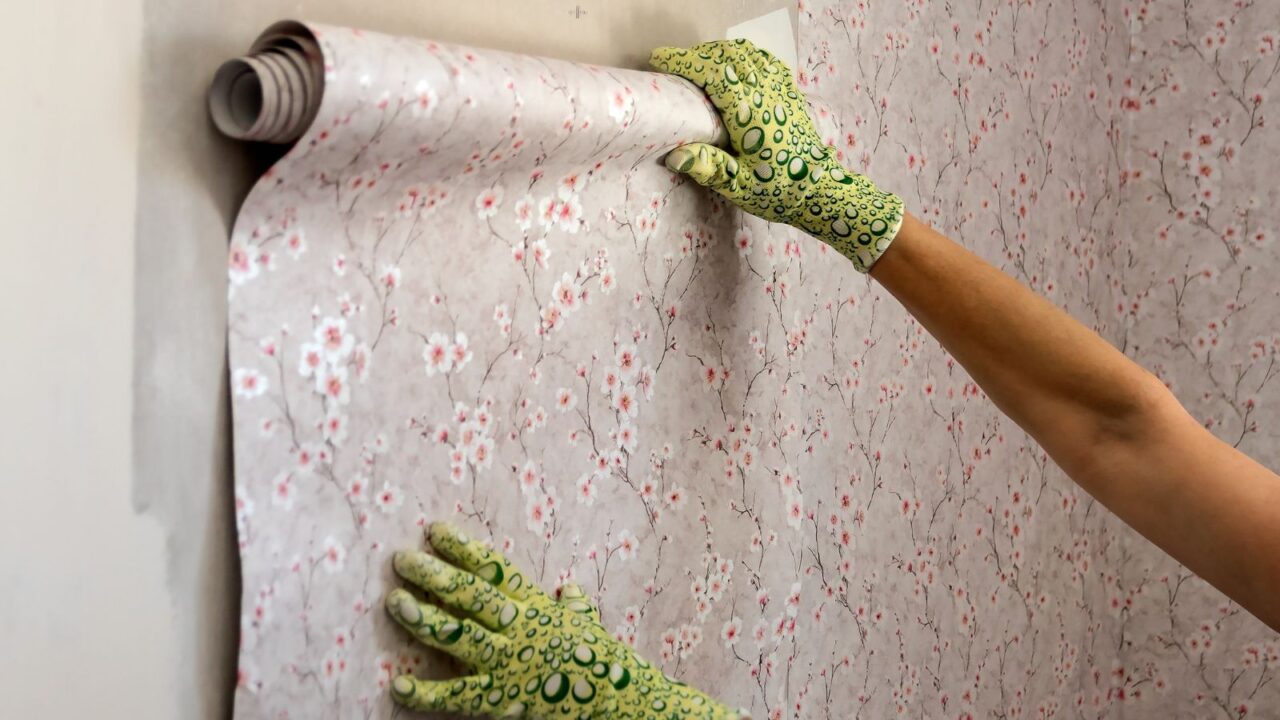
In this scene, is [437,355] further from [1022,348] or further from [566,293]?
[1022,348]

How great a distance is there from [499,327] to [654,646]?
43cm

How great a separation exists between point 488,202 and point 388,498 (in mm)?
284

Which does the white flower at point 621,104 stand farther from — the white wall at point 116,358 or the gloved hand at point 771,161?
the white wall at point 116,358

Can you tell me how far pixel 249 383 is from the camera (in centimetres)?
87

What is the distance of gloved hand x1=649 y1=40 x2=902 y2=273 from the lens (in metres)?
1.21

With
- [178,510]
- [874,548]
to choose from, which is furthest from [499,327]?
[874,548]

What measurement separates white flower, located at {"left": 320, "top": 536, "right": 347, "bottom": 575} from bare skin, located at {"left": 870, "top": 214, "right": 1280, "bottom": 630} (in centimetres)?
68

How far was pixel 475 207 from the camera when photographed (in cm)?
104

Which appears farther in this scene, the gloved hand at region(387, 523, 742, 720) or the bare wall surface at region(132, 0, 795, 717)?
the gloved hand at region(387, 523, 742, 720)

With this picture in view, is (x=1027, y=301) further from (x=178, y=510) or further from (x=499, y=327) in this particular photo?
(x=178, y=510)

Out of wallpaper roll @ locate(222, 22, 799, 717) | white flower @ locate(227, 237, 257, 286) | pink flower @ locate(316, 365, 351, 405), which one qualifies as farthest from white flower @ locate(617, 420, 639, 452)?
white flower @ locate(227, 237, 257, 286)

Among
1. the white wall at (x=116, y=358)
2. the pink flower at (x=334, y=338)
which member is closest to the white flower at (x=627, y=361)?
the pink flower at (x=334, y=338)

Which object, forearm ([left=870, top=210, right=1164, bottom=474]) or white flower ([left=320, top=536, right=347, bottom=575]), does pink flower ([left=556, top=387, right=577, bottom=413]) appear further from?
forearm ([left=870, top=210, right=1164, bottom=474])

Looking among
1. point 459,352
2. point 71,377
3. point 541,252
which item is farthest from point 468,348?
point 71,377
